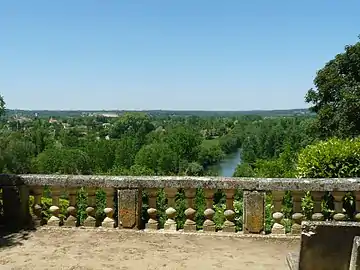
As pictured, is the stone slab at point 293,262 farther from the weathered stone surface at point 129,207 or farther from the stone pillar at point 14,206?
the stone pillar at point 14,206

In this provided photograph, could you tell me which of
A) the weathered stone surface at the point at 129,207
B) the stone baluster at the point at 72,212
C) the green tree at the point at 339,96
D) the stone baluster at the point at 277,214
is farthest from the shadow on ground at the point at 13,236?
the green tree at the point at 339,96

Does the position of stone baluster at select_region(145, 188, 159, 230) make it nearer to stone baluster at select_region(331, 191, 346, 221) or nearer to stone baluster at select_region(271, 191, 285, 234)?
stone baluster at select_region(271, 191, 285, 234)

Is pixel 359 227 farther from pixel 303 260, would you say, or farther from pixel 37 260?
pixel 37 260

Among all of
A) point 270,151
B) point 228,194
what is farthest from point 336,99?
point 270,151

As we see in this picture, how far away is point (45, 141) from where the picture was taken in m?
90.4

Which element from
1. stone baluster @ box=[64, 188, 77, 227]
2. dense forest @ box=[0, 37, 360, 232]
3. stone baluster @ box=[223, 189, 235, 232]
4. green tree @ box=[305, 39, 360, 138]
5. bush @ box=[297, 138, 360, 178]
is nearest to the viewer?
stone baluster @ box=[223, 189, 235, 232]

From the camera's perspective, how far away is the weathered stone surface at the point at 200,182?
6277 millimetres

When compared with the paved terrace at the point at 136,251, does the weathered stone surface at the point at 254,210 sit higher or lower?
higher

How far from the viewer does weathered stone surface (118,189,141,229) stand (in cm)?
673

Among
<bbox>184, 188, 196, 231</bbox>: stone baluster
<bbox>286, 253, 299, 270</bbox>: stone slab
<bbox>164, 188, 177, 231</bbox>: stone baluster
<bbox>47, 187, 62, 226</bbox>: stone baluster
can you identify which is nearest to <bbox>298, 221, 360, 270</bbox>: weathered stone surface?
<bbox>286, 253, 299, 270</bbox>: stone slab

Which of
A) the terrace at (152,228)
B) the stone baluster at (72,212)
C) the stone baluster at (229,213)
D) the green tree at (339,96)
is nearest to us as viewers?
the terrace at (152,228)

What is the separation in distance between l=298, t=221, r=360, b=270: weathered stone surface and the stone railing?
3.02m

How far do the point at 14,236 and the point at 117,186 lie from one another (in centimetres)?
162

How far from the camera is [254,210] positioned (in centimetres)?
646
